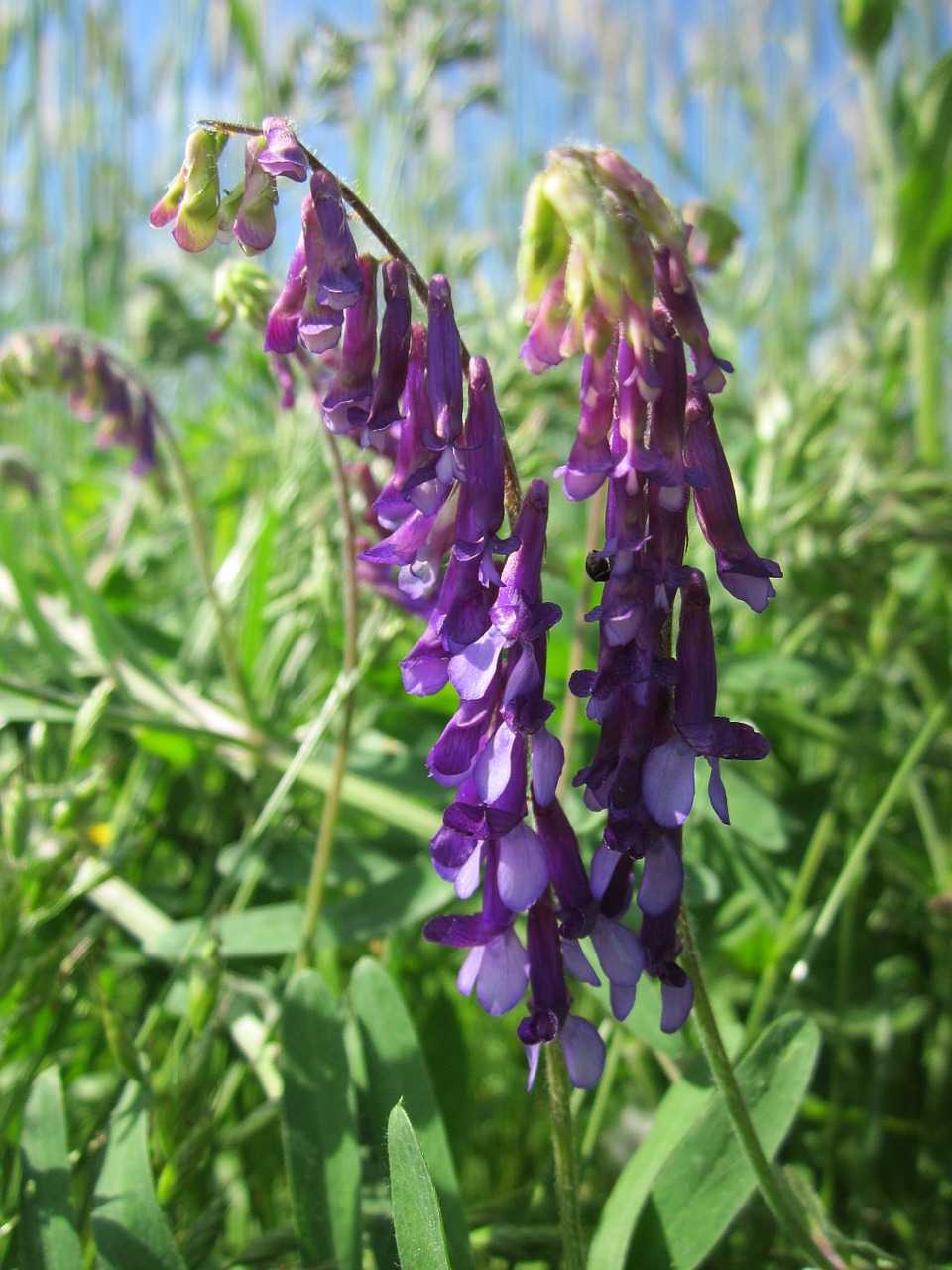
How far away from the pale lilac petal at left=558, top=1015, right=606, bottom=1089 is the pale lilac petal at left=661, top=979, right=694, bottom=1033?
5 cm

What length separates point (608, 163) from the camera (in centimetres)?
62

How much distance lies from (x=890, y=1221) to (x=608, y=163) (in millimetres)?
1243

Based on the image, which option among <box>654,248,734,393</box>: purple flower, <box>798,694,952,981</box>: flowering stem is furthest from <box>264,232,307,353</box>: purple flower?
<box>798,694,952,981</box>: flowering stem

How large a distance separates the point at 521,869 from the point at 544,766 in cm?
7

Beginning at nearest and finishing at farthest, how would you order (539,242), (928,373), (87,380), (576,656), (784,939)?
(539,242) < (784,939) < (576,656) < (87,380) < (928,373)

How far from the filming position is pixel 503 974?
0.77 m

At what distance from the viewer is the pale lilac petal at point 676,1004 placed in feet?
2.47

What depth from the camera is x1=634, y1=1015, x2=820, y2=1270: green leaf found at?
0.88m

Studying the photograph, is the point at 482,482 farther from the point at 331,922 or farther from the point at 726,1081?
the point at 331,922

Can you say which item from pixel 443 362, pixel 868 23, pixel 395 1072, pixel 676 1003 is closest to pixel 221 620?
pixel 395 1072

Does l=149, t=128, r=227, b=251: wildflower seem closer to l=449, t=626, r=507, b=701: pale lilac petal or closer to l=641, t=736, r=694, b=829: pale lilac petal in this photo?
l=449, t=626, r=507, b=701: pale lilac petal

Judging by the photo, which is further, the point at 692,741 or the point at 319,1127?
the point at 319,1127

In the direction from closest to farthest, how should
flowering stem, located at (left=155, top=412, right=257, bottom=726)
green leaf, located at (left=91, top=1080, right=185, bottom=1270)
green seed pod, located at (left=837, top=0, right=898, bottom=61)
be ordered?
green leaf, located at (left=91, top=1080, right=185, bottom=1270)
flowering stem, located at (left=155, top=412, right=257, bottom=726)
green seed pod, located at (left=837, top=0, right=898, bottom=61)

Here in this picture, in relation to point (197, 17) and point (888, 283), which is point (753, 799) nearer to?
point (888, 283)
